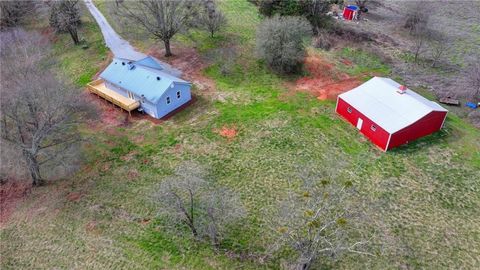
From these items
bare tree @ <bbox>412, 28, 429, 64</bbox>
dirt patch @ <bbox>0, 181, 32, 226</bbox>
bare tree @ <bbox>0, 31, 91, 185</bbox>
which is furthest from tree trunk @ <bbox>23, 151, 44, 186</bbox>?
bare tree @ <bbox>412, 28, 429, 64</bbox>

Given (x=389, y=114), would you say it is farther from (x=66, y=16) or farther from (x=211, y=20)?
(x=66, y=16)

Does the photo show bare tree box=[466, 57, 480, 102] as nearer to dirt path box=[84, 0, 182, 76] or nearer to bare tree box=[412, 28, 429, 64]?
bare tree box=[412, 28, 429, 64]

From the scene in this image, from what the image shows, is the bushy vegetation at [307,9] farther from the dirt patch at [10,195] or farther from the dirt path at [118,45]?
the dirt patch at [10,195]

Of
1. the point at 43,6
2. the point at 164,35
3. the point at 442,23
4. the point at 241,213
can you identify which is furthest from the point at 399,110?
the point at 43,6

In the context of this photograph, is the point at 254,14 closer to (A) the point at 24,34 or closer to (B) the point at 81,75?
(B) the point at 81,75

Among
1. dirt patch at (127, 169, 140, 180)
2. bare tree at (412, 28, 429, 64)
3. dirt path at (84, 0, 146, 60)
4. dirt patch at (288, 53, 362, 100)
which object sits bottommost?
dirt patch at (127, 169, 140, 180)

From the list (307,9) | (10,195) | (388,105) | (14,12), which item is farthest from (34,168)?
(307,9)

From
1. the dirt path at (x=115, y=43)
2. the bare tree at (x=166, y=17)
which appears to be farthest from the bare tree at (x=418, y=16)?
the dirt path at (x=115, y=43)
